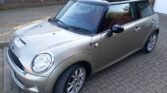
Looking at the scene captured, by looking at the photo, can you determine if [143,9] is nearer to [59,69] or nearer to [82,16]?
[82,16]

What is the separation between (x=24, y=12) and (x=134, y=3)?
5.59 metres

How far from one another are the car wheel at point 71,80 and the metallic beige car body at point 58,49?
0.41 feet

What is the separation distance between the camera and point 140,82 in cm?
426

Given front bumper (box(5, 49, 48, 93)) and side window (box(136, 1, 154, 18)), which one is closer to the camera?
front bumper (box(5, 49, 48, 93))

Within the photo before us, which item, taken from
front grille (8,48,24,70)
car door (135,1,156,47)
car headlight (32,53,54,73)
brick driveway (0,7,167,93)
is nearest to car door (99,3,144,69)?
car door (135,1,156,47)

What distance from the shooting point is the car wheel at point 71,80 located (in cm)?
328

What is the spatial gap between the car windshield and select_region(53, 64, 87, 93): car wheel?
0.75 metres

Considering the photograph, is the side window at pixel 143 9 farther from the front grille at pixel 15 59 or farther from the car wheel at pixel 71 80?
the front grille at pixel 15 59

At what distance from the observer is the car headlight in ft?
10.1

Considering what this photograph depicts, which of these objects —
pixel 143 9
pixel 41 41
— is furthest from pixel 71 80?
pixel 143 9

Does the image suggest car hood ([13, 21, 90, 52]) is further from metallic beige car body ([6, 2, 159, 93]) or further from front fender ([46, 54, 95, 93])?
front fender ([46, 54, 95, 93])

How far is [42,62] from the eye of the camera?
313 cm

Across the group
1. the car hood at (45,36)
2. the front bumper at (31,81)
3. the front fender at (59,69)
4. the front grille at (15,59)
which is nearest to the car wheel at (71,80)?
the front fender at (59,69)

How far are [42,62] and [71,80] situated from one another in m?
0.63
